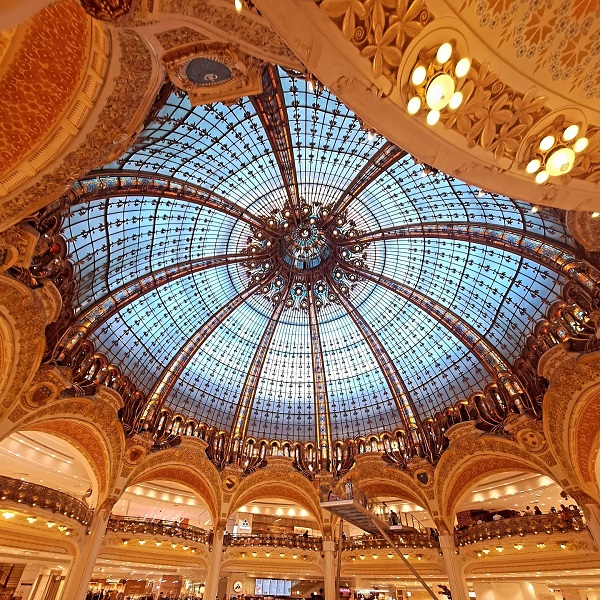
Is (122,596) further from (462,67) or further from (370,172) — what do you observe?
(462,67)

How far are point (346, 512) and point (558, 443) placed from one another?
14.7 m

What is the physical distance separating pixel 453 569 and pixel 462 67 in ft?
94.6

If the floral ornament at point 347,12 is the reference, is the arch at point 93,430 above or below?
above

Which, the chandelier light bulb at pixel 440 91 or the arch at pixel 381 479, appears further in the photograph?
the arch at pixel 381 479

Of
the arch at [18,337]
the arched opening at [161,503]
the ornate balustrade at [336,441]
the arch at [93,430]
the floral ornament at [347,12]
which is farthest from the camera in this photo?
the arched opening at [161,503]

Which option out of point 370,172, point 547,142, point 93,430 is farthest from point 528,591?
point 547,142

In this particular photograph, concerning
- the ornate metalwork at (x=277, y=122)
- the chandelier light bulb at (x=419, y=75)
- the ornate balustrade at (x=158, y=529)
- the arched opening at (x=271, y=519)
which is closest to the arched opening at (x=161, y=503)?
the ornate balustrade at (x=158, y=529)

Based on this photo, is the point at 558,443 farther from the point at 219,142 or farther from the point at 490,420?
the point at 219,142

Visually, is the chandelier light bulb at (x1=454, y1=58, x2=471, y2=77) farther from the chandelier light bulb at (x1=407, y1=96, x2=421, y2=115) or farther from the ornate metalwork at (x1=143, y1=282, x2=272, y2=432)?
the ornate metalwork at (x1=143, y1=282, x2=272, y2=432)

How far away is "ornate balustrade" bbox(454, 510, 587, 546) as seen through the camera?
20.2m

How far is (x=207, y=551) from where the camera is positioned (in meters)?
25.8

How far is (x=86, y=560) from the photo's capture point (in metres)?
20.9

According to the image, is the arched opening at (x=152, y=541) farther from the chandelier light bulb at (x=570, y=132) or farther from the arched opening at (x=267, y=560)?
the chandelier light bulb at (x=570, y=132)

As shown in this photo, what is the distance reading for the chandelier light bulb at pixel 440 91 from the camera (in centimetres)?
524
